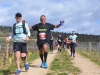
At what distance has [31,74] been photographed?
9.34 metres

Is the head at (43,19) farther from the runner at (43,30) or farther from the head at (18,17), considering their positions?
the head at (18,17)

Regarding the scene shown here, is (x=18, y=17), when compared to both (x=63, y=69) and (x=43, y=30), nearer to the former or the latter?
(x=43, y=30)

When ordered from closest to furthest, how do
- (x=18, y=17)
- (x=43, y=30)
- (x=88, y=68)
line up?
1. (x=18, y=17)
2. (x=43, y=30)
3. (x=88, y=68)

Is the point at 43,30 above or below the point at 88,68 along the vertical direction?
above

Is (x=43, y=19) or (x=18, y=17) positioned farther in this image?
(x=43, y=19)

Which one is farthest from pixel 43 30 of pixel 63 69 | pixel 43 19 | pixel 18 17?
pixel 18 17

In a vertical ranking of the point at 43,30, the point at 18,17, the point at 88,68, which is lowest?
the point at 88,68

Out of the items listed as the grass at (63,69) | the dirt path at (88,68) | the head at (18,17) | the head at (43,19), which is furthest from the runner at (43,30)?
the head at (18,17)

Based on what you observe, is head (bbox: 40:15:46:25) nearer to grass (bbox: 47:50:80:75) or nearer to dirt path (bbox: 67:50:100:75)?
grass (bbox: 47:50:80:75)

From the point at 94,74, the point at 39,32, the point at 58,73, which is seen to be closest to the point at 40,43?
the point at 39,32

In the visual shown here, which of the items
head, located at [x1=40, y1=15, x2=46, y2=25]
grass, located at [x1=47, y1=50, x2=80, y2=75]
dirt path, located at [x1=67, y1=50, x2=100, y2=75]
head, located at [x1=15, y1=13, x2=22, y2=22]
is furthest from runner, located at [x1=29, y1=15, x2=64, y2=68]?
head, located at [x1=15, y1=13, x2=22, y2=22]

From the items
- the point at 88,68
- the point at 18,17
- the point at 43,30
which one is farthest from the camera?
the point at 88,68

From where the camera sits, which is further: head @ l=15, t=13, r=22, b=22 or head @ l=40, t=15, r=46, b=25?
head @ l=40, t=15, r=46, b=25

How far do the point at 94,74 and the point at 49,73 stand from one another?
5.50ft
